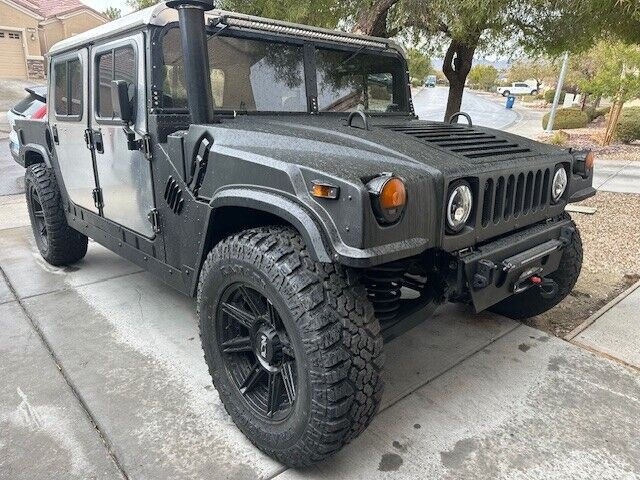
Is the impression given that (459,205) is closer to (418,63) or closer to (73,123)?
(73,123)

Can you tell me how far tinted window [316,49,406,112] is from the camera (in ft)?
10.3

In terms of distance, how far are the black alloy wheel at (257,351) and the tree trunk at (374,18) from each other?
14.7 feet

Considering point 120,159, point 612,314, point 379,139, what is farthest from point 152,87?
point 612,314

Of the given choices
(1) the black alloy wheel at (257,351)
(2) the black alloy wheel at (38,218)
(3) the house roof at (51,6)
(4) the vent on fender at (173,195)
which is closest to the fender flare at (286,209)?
(1) the black alloy wheel at (257,351)

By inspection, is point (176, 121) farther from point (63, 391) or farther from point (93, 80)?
point (63, 391)

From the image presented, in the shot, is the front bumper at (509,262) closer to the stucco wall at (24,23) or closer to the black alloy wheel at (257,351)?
the black alloy wheel at (257,351)

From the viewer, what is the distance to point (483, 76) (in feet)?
193

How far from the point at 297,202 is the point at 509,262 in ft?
3.21

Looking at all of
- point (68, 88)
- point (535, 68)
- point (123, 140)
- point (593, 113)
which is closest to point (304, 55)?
point (123, 140)

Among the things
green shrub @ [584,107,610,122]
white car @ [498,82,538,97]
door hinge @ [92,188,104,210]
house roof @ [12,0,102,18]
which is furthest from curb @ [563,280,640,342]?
→ white car @ [498,82,538,97]

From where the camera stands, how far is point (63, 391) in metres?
2.62

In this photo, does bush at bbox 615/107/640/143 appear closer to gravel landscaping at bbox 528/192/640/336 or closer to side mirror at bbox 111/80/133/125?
gravel landscaping at bbox 528/192/640/336

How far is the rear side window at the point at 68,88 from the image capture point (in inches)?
138

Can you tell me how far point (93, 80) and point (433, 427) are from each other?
296 cm
